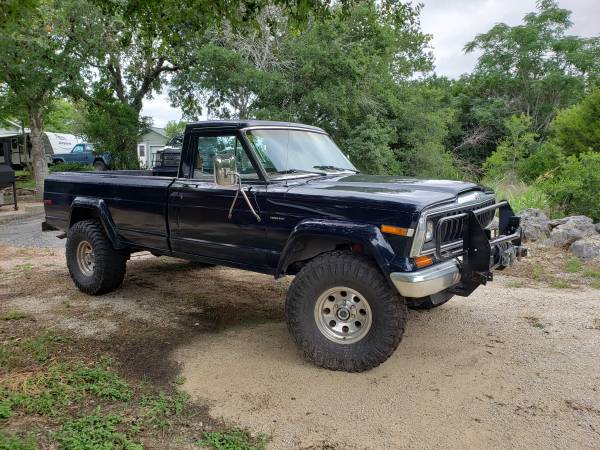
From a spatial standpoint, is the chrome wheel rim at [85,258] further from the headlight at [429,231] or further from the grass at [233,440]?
the headlight at [429,231]

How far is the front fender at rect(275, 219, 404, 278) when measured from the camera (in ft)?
11.7

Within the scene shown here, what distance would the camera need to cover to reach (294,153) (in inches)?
186

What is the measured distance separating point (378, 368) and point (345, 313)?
1.72ft

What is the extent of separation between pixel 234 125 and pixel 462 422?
302 cm

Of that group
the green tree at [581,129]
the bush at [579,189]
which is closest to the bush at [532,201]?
the bush at [579,189]

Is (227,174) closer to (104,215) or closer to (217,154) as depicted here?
(217,154)

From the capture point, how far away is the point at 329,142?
536 centimetres

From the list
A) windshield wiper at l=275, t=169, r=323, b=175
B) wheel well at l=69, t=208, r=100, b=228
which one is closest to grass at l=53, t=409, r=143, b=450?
windshield wiper at l=275, t=169, r=323, b=175

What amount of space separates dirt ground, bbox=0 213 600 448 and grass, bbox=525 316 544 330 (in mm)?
18

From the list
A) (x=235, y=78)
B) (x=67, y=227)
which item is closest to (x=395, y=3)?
(x=67, y=227)

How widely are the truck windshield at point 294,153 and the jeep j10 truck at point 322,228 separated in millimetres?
12

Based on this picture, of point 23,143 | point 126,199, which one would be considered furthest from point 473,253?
point 23,143

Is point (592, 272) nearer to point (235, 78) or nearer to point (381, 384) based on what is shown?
point (381, 384)

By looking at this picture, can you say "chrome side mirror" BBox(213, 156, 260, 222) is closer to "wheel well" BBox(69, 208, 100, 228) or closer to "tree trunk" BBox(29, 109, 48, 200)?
"wheel well" BBox(69, 208, 100, 228)
